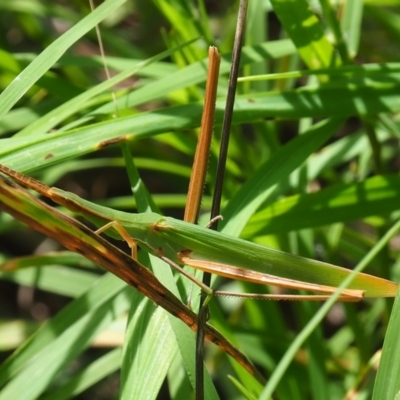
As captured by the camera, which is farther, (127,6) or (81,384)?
(127,6)

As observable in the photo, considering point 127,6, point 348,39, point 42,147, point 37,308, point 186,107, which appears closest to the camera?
point 42,147

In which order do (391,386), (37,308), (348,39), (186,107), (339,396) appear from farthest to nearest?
(37,308), (339,396), (348,39), (186,107), (391,386)

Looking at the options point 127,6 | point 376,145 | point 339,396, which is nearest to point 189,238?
point 376,145

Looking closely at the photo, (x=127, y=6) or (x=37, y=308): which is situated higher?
(x=127, y=6)

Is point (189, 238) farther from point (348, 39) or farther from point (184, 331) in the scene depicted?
point (348, 39)

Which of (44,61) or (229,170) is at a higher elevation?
(229,170)

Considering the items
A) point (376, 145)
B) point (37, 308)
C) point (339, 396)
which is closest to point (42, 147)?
point (376, 145)

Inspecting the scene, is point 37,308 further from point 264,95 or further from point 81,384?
point 264,95

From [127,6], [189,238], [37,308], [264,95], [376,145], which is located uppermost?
[127,6]

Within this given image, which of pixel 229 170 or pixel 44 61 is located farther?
pixel 229 170
